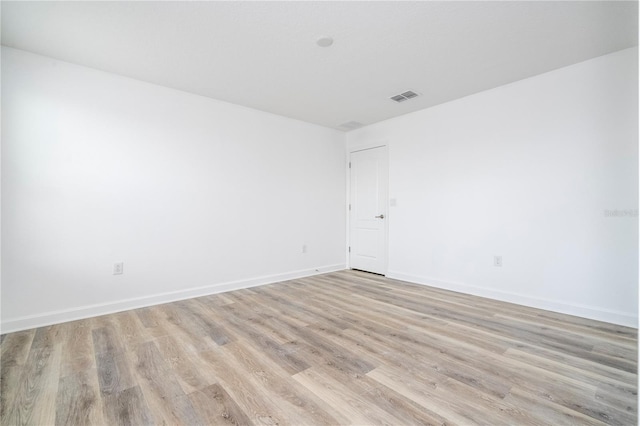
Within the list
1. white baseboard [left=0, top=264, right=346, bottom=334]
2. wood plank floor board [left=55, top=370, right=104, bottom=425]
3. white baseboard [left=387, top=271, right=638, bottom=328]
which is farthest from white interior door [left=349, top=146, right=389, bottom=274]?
→ wood plank floor board [left=55, top=370, right=104, bottom=425]

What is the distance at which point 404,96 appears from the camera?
3.60 m

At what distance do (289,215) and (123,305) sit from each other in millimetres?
2335

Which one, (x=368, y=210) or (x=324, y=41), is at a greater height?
(x=324, y=41)

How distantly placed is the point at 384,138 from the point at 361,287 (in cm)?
240

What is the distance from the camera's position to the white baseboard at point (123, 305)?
98.2 inches

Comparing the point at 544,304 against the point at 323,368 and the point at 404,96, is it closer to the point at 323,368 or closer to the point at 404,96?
the point at 323,368

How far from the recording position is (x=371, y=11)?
2.08 m

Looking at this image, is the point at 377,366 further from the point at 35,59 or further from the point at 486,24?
the point at 35,59

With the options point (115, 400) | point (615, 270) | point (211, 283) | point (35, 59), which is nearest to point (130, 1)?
point (35, 59)

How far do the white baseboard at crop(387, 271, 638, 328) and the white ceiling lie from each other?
2410mm

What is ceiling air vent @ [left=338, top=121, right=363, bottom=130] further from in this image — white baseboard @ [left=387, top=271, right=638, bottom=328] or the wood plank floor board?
the wood plank floor board

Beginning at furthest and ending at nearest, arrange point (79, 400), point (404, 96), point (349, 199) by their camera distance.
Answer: point (349, 199) → point (404, 96) → point (79, 400)

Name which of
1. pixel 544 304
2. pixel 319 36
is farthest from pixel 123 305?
pixel 544 304

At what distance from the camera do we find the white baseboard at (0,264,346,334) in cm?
249
